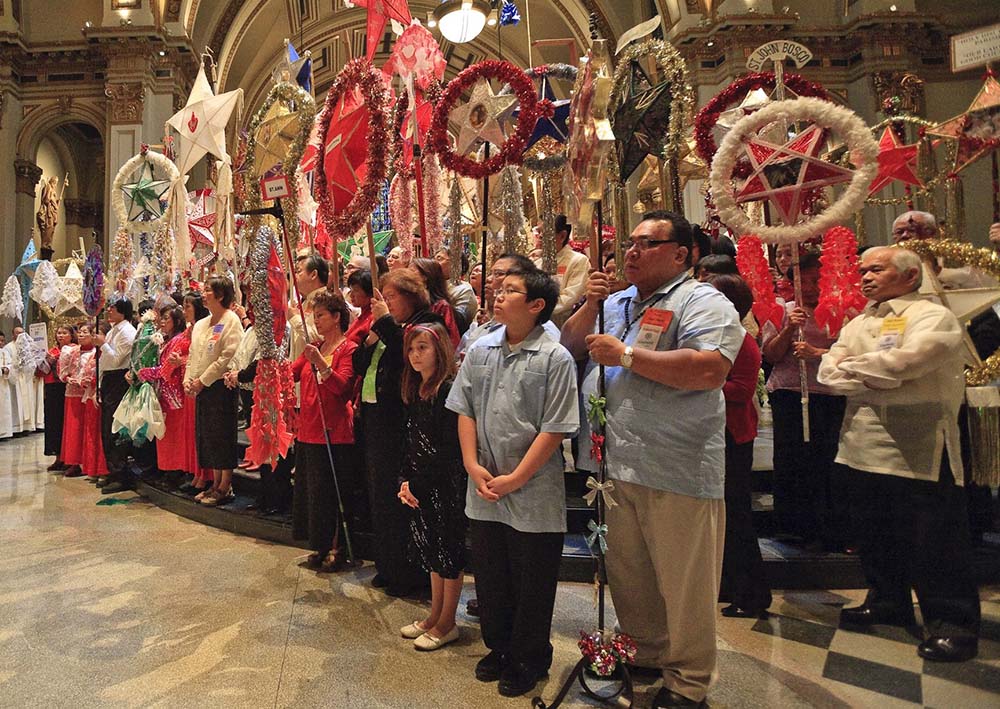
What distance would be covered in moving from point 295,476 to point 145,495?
2.62 metres

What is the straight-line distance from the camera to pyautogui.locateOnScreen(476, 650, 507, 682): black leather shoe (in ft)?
7.97

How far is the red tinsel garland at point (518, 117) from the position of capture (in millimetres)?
3357

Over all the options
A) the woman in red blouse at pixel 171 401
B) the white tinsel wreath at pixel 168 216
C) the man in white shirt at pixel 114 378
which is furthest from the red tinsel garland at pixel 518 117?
the man in white shirt at pixel 114 378

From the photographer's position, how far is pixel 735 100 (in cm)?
380

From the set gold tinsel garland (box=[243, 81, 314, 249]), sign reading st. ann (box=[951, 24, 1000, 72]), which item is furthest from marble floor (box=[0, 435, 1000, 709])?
sign reading st. ann (box=[951, 24, 1000, 72])

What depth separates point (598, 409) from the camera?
2234 millimetres

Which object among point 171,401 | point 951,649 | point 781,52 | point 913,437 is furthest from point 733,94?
point 171,401

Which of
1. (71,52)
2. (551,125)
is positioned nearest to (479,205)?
(551,125)

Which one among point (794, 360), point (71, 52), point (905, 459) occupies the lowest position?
point (905, 459)

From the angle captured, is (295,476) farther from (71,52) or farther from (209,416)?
(71,52)

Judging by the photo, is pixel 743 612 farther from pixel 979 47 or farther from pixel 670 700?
pixel 979 47

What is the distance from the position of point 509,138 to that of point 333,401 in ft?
5.42

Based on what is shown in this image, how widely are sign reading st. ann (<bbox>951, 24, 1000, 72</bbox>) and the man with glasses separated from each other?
8.05 ft

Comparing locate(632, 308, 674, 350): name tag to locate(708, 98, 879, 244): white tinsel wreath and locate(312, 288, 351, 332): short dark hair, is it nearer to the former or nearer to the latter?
locate(708, 98, 879, 244): white tinsel wreath
